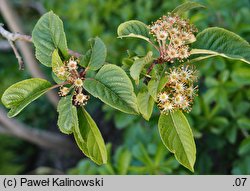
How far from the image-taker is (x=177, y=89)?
90 centimetres

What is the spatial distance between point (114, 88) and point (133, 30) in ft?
0.56

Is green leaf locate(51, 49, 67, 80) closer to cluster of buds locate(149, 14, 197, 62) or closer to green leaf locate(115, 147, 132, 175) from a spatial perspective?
cluster of buds locate(149, 14, 197, 62)

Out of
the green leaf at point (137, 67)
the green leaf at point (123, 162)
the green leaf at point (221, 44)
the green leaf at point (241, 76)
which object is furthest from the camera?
the green leaf at point (123, 162)

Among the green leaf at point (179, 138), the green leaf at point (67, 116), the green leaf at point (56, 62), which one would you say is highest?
the green leaf at point (56, 62)

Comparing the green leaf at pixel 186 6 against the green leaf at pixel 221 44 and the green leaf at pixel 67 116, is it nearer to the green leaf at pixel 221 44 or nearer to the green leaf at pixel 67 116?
the green leaf at pixel 221 44

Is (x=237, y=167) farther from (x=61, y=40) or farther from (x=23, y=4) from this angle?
(x=23, y=4)

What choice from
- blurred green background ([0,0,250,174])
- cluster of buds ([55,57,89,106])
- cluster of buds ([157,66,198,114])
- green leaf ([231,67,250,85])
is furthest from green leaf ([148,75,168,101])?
green leaf ([231,67,250,85])

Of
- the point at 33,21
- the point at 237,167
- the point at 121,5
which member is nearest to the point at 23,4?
the point at 33,21

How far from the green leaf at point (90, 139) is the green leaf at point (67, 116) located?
54mm

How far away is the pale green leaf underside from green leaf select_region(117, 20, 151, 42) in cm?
5

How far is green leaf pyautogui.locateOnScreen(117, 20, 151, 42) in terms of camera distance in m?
0.95

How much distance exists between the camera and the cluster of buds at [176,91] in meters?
0.90

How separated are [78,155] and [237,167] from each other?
116cm

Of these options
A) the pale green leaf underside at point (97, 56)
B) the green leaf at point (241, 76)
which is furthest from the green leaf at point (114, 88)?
the green leaf at point (241, 76)
